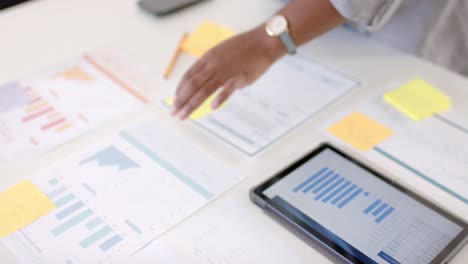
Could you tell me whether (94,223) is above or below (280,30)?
below

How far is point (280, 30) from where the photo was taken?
3.44ft

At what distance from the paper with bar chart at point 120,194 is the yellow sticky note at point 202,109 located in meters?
0.07

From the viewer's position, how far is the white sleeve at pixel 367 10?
1.04 metres

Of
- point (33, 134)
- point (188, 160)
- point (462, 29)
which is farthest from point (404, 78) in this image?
point (33, 134)

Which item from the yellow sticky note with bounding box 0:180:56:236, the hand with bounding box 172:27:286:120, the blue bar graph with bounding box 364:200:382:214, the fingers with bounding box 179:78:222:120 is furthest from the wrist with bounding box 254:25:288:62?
the yellow sticky note with bounding box 0:180:56:236

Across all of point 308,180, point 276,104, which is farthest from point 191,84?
point 308,180

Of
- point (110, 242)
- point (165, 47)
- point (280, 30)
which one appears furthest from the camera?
point (165, 47)

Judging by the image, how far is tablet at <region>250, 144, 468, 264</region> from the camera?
75 centimetres

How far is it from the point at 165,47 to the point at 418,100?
515mm

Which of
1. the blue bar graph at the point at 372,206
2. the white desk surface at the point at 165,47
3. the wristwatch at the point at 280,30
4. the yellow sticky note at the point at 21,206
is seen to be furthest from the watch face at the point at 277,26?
the yellow sticky note at the point at 21,206

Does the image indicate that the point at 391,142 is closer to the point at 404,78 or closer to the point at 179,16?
the point at 404,78

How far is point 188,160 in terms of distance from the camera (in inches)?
35.5

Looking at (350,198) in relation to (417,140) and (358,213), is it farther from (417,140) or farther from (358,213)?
(417,140)

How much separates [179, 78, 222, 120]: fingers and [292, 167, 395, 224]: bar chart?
0.78 feet
